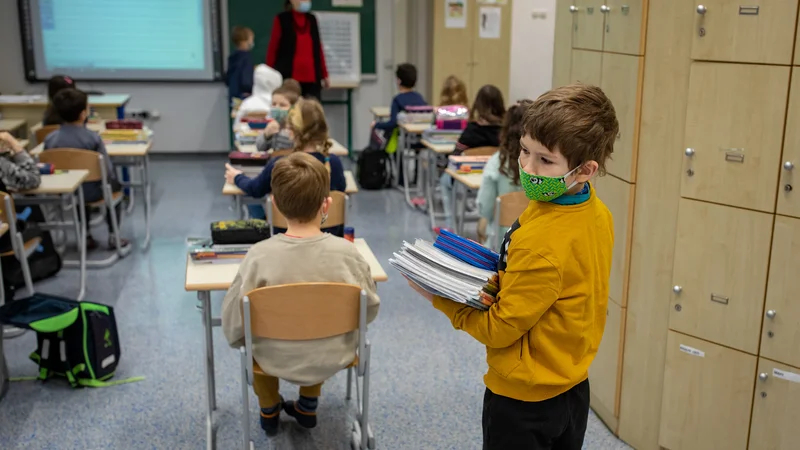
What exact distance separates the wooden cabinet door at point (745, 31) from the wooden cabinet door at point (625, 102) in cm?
29

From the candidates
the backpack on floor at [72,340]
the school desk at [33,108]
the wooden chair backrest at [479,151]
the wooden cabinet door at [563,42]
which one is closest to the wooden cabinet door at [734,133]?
the wooden cabinet door at [563,42]

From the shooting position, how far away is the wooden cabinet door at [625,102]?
279cm

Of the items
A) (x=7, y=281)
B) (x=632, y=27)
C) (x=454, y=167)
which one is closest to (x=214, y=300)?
(x=7, y=281)

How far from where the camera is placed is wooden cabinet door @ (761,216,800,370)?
2.39 meters

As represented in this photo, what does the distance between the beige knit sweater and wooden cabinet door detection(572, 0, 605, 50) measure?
135 cm

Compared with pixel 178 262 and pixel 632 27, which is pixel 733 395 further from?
pixel 178 262

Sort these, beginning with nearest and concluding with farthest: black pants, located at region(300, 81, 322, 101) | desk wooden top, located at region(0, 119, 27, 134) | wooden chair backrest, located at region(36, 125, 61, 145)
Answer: wooden chair backrest, located at region(36, 125, 61, 145) < desk wooden top, located at region(0, 119, 27, 134) < black pants, located at region(300, 81, 322, 101)

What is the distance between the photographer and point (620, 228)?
2.97 metres

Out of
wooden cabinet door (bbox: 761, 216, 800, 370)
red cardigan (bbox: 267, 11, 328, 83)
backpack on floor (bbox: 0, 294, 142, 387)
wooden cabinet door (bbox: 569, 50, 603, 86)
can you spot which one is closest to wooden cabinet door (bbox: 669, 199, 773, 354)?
wooden cabinet door (bbox: 761, 216, 800, 370)

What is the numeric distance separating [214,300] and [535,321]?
329cm

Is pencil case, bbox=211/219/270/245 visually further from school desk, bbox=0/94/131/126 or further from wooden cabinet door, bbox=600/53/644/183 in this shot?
school desk, bbox=0/94/131/126

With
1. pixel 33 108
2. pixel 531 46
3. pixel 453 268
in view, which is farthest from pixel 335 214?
pixel 531 46

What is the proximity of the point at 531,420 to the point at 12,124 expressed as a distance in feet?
21.3

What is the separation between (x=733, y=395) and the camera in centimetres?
265
